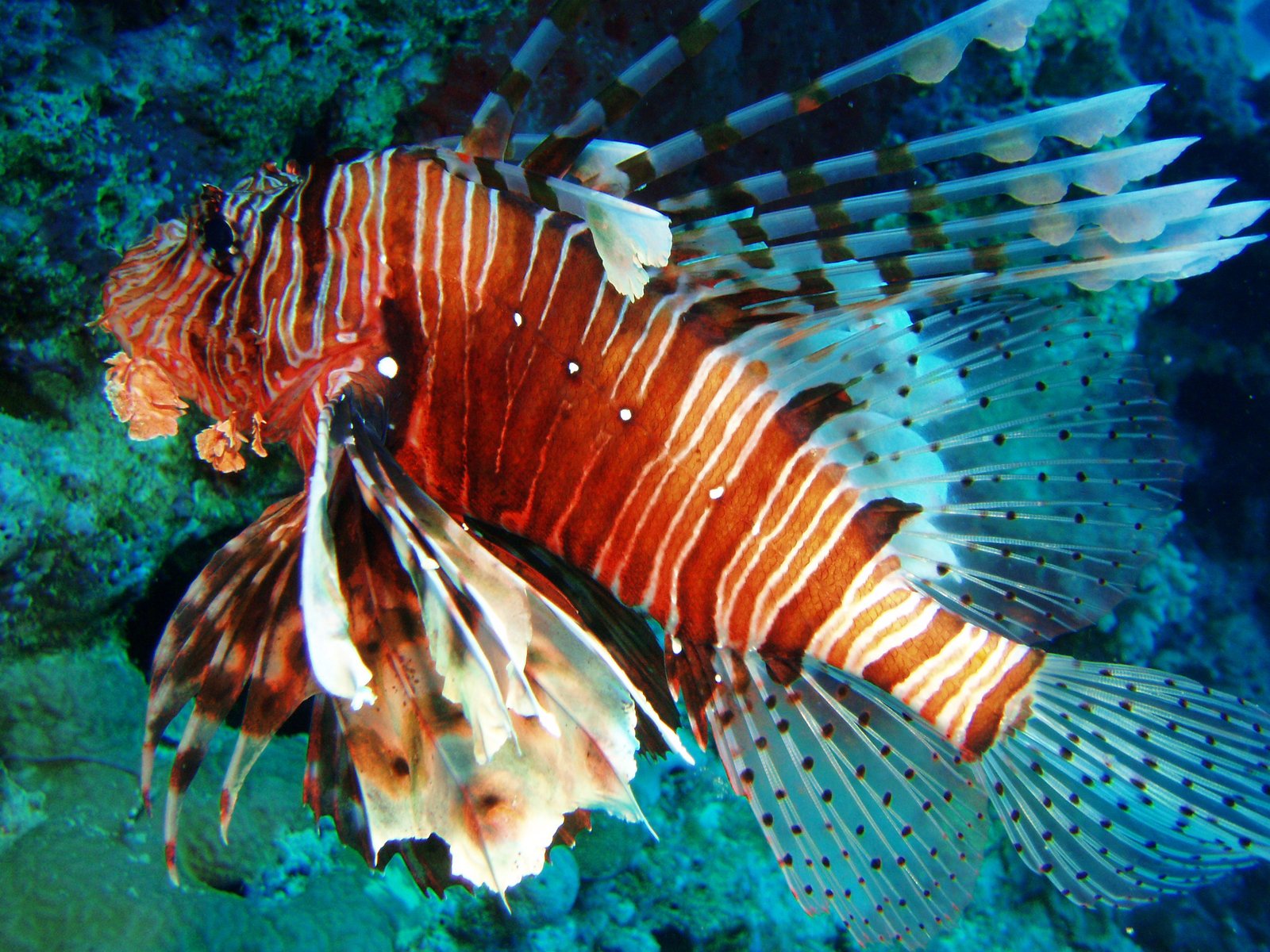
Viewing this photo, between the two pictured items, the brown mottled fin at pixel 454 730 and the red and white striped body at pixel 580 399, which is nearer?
the brown mottled fin at pixel 454 730

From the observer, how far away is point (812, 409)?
1.92 metres

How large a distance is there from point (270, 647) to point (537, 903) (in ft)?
7.30

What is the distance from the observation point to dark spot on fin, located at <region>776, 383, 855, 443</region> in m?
1.91

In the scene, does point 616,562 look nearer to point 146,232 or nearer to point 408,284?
point 408,284

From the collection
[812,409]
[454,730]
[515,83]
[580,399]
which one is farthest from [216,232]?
[812,409]

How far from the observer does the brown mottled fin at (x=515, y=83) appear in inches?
61.5

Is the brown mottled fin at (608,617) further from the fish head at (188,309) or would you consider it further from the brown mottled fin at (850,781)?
the fish head at (188,309)

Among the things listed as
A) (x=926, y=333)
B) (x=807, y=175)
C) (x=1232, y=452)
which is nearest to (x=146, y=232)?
(x=807, y=175)

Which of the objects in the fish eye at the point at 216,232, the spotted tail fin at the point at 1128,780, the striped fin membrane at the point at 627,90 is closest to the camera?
the striped fin membrane at the point at 627,90

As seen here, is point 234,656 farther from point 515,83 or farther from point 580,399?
point 515,83

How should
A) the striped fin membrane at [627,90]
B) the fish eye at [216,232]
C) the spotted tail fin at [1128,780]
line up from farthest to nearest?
the spotted tail fin at [1128,780]
the fish eye at [216,232]
the striped fin membrane at [627,90]

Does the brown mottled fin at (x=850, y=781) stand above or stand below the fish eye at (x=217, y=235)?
below

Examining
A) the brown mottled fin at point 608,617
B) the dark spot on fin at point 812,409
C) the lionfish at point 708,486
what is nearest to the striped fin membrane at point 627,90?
the lionfish at point 708,486

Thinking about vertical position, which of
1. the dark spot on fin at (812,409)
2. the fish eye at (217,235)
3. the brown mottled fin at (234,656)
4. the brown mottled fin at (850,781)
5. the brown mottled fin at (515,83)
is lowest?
the brown mottled fin at (234,656)
